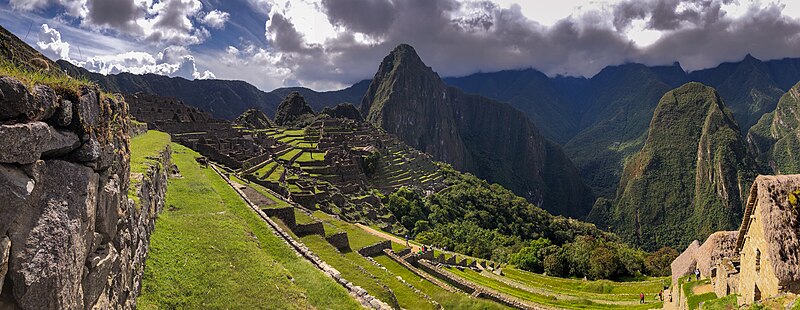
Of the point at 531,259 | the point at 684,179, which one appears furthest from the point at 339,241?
the point at 684,179

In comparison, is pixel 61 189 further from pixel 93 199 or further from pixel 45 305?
pixel 45 305

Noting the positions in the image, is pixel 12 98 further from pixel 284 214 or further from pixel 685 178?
pixel 685 178

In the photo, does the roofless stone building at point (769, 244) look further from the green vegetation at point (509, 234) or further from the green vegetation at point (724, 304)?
the green vegetation at point (509, 234)

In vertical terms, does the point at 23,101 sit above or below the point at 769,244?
above

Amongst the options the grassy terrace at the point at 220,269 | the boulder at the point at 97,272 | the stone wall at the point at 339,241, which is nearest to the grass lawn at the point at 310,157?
the stone wall at the point at 339,241

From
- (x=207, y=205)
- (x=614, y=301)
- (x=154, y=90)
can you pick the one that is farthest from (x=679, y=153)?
(x=154, y=90)

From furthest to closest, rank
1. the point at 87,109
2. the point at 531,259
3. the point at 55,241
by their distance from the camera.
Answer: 1. the point at 531,259
2. the point at 87,109
3. the point at 55,241
